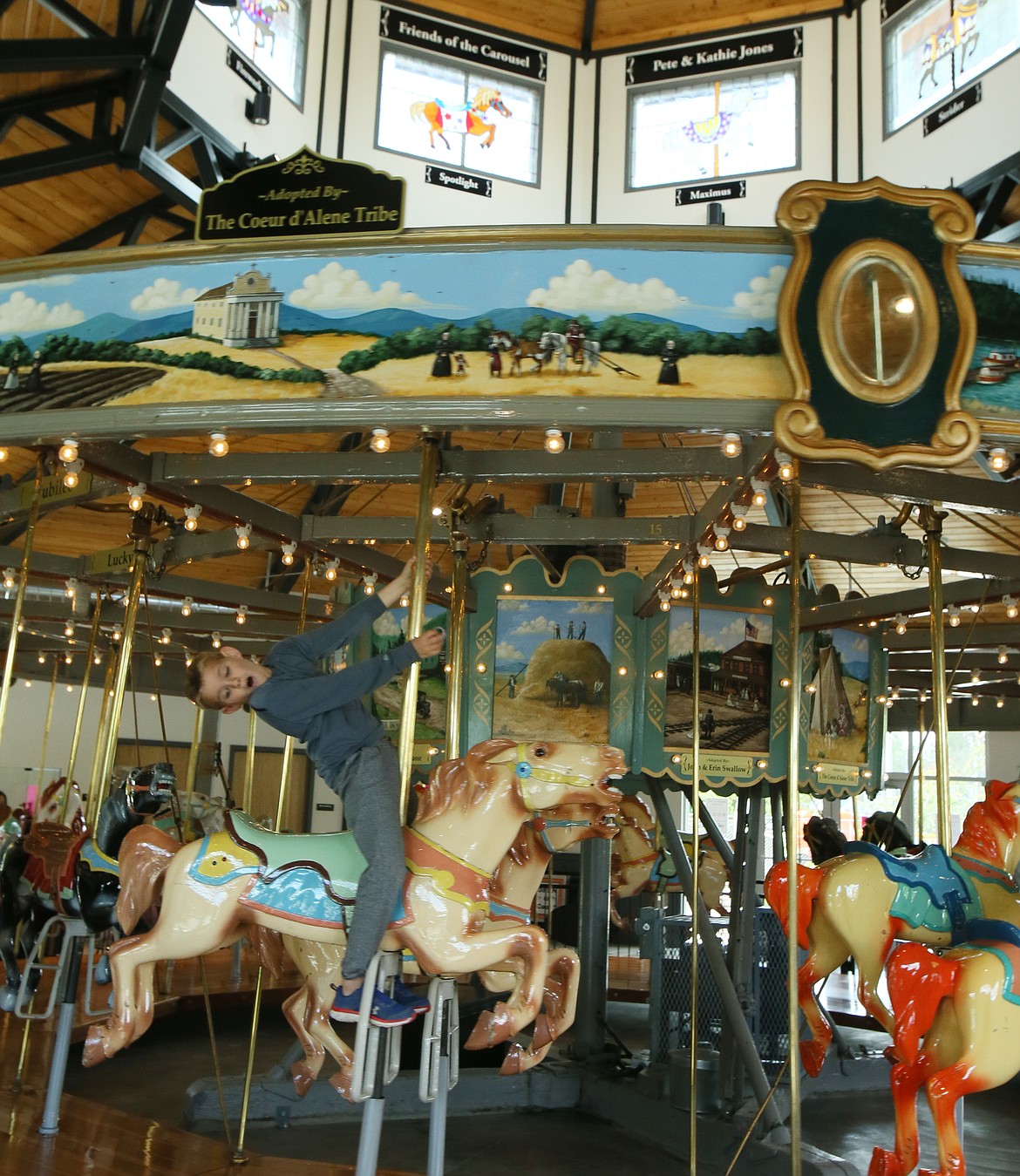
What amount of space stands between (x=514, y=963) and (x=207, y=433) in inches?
79.0

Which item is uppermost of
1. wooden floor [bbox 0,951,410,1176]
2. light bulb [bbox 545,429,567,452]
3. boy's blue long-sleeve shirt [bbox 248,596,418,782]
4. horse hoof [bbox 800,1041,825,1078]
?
light bulb [bbox 545,429,567,452]

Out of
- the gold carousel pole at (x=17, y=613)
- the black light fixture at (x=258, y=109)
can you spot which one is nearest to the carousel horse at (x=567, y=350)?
the gold carousel pole at (x=17, y=613)

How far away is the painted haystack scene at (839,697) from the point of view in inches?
291

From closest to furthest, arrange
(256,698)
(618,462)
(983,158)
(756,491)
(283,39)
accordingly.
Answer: (256,698) < (756,491) < (618,462) < (983,158) < (283,39)

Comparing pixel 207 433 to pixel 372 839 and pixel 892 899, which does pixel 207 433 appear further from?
pixel 892 899

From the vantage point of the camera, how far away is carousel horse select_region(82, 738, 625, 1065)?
3.10 m

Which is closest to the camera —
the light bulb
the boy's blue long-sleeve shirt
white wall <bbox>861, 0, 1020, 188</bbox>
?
the boy's blue long-sleeve shirt

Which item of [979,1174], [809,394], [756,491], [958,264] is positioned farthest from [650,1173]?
[958,264]

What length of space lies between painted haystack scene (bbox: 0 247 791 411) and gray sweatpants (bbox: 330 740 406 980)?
1232mm

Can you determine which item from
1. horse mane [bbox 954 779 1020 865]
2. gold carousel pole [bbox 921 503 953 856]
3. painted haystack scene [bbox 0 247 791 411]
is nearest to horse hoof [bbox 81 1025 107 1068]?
painted haystack scene [bbox 0 247 791 411]

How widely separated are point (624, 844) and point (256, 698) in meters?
6.65

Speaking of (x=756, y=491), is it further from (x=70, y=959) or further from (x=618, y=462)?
(x=70, y=959)

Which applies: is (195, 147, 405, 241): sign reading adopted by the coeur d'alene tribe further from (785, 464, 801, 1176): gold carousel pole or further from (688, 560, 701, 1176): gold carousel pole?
(688, 560, 701, 1176): gold carousel pole

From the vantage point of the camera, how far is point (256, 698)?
321cm
